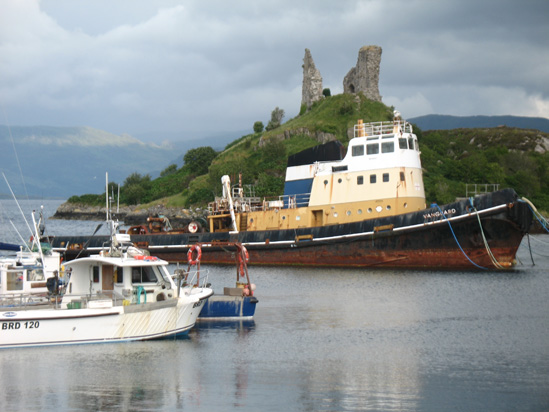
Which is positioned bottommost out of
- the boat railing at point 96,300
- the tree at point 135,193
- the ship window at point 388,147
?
the boat railing at point 96,300

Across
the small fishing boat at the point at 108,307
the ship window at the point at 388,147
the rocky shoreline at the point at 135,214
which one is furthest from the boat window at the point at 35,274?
the rocky shoreline at the point at 135,214

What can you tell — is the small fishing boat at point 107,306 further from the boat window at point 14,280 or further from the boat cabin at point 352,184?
the boat cabin at point 352,184

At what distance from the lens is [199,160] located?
118188mm

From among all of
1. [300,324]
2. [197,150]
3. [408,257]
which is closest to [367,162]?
[408,257]

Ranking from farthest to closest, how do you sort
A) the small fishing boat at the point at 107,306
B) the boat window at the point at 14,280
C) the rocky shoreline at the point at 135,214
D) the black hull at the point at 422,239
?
the rocky shoreline at the point at 135,214, the black hull at the point at 422,239, the boat window at the point at 14,280, the small fishing boat at the point at 107,306

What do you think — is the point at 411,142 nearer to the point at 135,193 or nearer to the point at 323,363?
the point at 323,363

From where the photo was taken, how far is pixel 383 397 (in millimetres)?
17031

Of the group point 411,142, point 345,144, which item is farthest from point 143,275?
point 345,144

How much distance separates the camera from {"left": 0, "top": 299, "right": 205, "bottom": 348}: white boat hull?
2033 cm

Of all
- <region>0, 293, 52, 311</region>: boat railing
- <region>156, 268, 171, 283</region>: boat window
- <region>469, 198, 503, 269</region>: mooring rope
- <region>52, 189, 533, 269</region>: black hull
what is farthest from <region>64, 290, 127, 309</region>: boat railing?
<region>469, 198, 503, 269</region>: mooring rope

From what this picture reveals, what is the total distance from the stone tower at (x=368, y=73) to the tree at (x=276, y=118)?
1515 centimetres

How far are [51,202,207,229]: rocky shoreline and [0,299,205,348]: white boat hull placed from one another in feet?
140

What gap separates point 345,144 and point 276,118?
3131cm

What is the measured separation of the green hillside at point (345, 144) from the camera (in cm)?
8938
